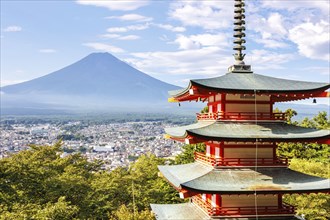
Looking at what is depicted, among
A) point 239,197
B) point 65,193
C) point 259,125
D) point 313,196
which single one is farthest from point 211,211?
point 65,193

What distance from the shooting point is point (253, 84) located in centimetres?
1703

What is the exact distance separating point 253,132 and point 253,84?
2.02m

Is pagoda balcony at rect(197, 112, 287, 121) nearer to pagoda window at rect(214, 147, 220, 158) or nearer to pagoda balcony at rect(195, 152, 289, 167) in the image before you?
pagoda window at rect(214, 147, 220, 158)

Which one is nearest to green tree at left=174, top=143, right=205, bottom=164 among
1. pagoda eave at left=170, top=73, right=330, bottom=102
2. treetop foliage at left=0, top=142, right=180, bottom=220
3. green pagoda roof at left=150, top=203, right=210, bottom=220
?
treetop foliage at left=0, top=142, right=180, bottom=220

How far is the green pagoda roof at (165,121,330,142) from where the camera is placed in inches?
623

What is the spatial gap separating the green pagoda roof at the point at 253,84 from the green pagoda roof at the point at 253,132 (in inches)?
56.6

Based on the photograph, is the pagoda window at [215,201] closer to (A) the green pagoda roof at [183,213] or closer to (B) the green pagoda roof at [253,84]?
(A) the green pagoda roof at [183,213]

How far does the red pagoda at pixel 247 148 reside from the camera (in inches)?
616

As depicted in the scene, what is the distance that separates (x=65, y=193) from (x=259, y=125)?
20063 mm

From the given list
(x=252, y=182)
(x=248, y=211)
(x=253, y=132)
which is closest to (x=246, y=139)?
(x=253, y=132)

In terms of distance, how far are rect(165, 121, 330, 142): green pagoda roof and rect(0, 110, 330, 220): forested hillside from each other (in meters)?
11.7

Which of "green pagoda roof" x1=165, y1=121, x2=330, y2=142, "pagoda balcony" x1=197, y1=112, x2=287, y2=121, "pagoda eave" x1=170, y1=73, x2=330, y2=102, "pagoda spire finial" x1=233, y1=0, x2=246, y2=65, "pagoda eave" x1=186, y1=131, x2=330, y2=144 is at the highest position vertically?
"pagoda spire finial" x1=233, y1=0, x2=246, y2=65

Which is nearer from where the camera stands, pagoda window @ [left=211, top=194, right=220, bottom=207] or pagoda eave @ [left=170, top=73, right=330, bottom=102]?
pagoda eave @ [left=170, top=73, right=330, bottom=102]

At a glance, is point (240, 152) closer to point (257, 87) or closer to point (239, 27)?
point (257, 87)
